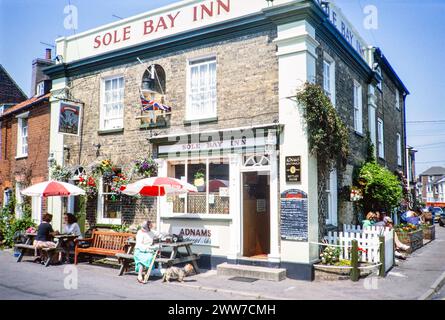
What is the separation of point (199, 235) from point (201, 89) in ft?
13.2

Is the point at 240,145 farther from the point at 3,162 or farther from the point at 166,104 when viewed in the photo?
the point at 3,162

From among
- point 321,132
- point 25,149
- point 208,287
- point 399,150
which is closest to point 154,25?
point 321,132

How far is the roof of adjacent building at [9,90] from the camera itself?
26.2 m

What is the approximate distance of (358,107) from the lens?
1409 cm

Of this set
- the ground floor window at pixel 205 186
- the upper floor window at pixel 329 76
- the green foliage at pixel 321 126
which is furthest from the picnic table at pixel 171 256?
the upper floor window at pixel 329 76

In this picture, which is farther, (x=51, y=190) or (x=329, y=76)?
(x=329, y=76)

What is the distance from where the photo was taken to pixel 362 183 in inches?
503

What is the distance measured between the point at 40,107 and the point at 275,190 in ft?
35.5

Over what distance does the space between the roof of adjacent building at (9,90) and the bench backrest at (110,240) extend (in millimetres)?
18471

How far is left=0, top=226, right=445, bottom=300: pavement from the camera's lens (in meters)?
7.81

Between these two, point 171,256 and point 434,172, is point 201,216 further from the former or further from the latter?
point 434,172

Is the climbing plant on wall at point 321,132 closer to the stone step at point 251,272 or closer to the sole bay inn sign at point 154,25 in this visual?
the stone step at point 251,272
